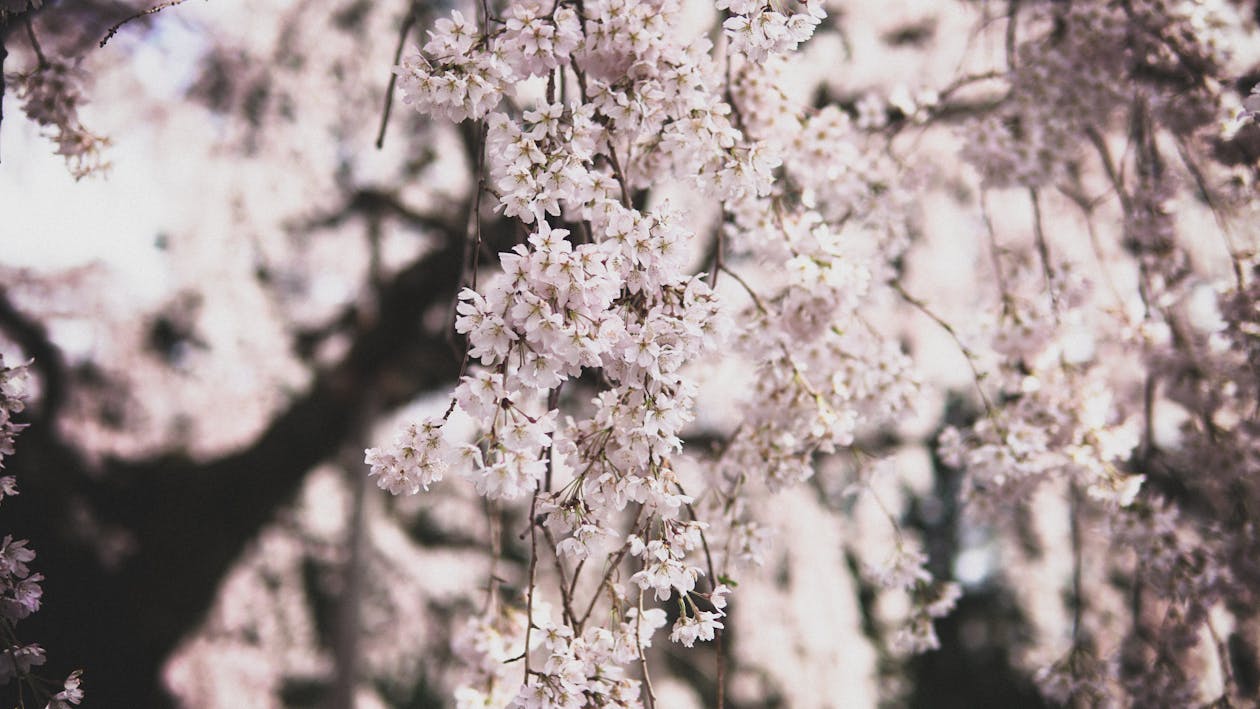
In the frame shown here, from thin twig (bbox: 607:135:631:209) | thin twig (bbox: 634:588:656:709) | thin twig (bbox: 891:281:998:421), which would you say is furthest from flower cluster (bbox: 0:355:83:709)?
thin twig (bbox: 891:281:998:421)

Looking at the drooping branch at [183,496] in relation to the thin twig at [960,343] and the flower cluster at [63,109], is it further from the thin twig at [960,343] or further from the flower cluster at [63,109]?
the thin twig at [960,343]

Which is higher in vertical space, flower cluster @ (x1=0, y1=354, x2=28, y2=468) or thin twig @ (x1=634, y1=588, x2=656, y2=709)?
flower cluster @ (x1=0, y1=354, x2=28, y2=468)

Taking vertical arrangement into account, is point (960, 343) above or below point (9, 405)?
above

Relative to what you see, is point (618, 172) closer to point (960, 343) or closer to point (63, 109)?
point (960, 343)

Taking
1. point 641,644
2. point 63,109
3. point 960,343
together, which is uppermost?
point 63,109

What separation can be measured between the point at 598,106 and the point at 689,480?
81 centimetres

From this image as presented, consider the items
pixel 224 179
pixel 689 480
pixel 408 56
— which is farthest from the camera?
pixel 224 179

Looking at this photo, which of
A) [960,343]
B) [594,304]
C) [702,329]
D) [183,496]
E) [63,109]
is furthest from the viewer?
[183,496]

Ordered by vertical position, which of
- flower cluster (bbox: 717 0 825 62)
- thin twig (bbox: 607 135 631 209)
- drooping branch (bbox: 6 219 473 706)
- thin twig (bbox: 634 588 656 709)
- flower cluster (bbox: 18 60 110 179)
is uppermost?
drooping branch (bbox: 6 219 473 706)

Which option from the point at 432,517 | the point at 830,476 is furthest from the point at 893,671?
the point at 432,517

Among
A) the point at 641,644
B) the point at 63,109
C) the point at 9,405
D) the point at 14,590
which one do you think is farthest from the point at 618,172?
the point at 63,109

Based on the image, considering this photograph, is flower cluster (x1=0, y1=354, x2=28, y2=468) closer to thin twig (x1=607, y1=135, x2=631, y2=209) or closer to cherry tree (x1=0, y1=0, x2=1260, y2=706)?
cherry tree (x1=0, y1=0, x2=1260, y2=706)

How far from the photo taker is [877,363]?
1.74 meters

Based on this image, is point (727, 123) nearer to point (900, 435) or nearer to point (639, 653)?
point (639, 653)
